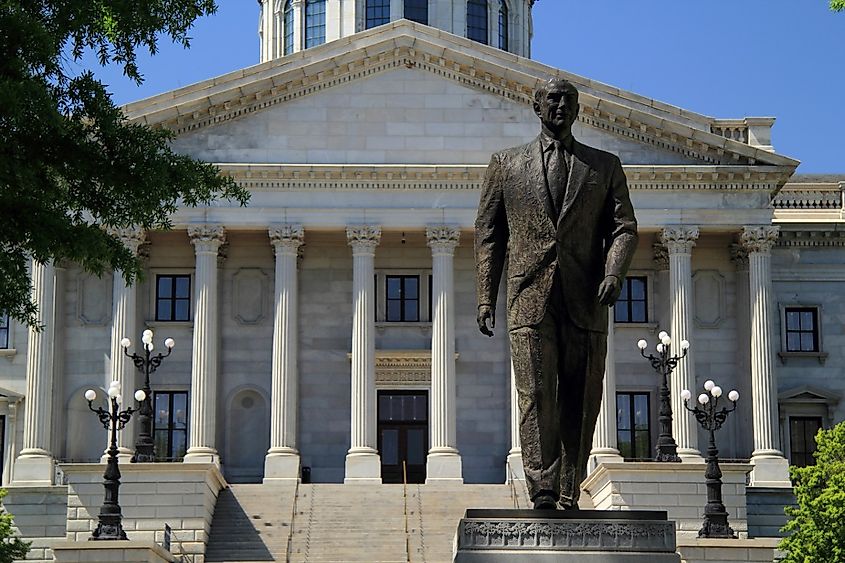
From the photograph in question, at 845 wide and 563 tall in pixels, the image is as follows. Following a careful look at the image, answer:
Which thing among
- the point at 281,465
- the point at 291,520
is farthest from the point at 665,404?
the point at 281,465

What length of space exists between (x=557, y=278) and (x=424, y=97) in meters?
45.8

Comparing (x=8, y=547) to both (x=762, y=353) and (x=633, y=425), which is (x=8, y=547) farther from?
(x=762, y=353)

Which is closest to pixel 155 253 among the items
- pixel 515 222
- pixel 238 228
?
pixel 238 228

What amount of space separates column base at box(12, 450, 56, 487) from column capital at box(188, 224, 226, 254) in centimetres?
816

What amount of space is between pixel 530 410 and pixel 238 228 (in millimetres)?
45329

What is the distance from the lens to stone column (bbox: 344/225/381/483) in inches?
2199

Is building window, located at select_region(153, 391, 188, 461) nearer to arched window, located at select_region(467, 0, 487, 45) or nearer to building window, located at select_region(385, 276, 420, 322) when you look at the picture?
building window, located at select_region(385, 276, 420, 322)

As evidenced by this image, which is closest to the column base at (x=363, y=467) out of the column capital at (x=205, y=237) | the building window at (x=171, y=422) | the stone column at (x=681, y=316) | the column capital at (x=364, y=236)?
the building window at (x=171, y=422)

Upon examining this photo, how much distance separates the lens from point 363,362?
5678 centimetres

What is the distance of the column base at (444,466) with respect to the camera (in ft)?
183

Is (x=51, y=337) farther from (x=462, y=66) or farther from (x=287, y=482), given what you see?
(x=462, y=66)

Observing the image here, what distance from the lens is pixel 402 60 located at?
191 ft

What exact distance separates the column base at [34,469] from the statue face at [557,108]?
1761 inches

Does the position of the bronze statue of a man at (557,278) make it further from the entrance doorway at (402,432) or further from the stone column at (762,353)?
the entrance doorway at (402,432)
